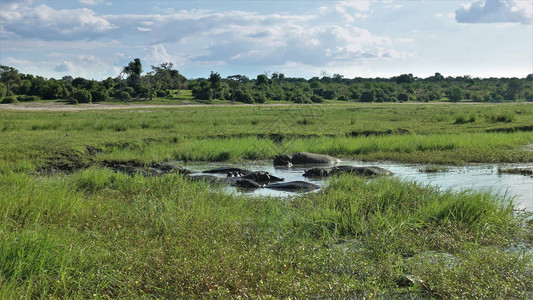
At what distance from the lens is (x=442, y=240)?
19.0ft

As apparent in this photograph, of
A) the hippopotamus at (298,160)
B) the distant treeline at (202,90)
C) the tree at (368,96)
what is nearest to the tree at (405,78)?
the distant treeline at (202,90)

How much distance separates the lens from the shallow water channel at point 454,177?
31.6ft

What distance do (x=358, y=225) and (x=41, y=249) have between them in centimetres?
369

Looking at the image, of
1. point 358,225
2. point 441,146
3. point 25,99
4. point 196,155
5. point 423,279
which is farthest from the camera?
point 25,99

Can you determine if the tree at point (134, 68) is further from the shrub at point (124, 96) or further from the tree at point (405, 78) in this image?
the tree at point (405, 78)

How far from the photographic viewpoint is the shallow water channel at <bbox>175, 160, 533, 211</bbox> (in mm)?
9631

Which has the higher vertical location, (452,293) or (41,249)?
(41,249)

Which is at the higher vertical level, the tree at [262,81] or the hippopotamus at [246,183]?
the tree at [262,81]

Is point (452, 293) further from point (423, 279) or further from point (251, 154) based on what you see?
point (251, 154)

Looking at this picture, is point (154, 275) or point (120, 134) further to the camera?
point (120, 134)

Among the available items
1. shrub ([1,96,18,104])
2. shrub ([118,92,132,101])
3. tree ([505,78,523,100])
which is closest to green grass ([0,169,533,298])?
shrub ([1,96,18,104])

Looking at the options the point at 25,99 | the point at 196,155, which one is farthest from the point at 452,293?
the point at 25,99

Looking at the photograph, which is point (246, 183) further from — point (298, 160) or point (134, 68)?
point (134, 68)

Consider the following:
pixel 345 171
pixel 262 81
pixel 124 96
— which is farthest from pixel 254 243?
pixel 262 81
